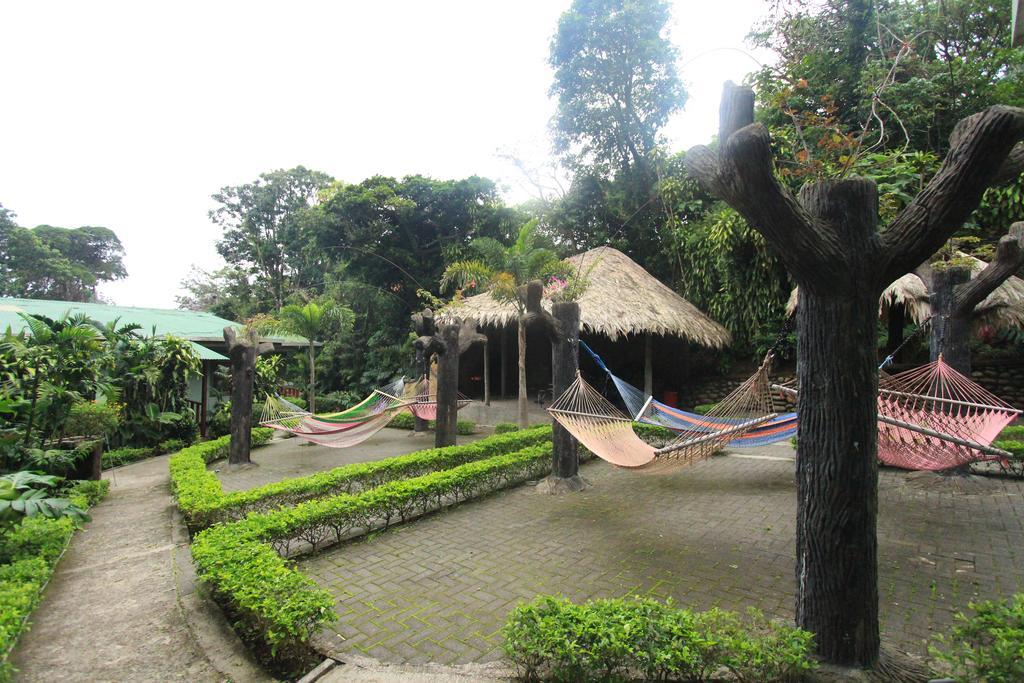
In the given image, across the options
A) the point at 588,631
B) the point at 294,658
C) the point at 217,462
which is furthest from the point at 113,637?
the point at 217,462

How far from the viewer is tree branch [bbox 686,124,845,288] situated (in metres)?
1.57

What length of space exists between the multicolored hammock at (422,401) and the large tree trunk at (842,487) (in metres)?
5.16

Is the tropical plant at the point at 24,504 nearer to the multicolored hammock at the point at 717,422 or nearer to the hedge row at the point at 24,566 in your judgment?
the hedge row at the point at 24,566

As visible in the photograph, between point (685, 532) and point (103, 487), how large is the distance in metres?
5.18

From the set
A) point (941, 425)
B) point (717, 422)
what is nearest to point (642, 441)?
point (717, 422)

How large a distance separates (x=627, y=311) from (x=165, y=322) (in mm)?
9115

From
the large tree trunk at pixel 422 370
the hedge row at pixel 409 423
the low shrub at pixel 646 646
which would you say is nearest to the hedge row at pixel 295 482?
the large tree trunk at pixel 422 370

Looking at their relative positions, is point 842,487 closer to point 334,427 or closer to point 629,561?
point 629,561

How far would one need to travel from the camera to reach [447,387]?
5.78 metres

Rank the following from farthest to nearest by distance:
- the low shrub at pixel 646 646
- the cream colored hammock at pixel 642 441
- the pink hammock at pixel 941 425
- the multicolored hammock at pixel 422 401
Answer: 1. the multicolored hammock at pixel 422 401
2. the pink hammock at pixel 941 425
3. the cream colored hammock at pixel 642 441
4. the low shrub at pixel 646 646

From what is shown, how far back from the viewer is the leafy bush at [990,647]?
4.62 ft

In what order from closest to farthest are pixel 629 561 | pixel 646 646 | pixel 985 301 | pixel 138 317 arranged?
pixel 646 646 < pixel 629 561 < pixel 985 301 < pixel 138 317

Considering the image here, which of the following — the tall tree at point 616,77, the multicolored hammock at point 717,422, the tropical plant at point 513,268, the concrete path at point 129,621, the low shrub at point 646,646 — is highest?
the tall tree at point 616,77

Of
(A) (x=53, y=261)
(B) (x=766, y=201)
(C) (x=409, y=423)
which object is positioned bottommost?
(C) (x=409, y=423)
